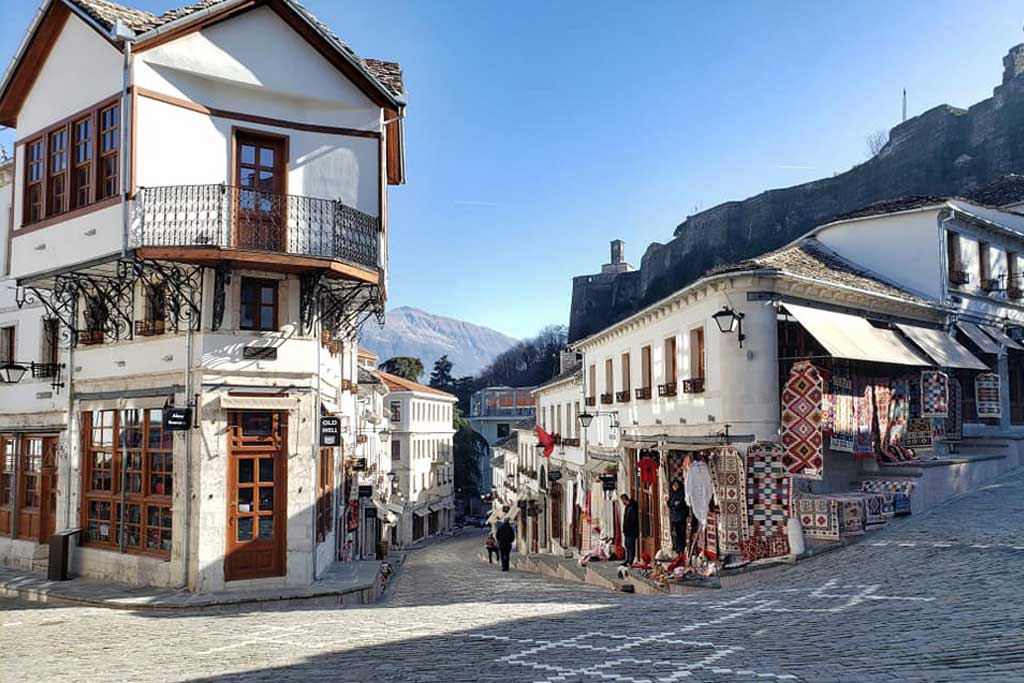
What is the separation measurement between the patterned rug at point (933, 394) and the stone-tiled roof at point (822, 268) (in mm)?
1874

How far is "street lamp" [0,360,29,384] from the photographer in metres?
17.6

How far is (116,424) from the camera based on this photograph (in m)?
15.8

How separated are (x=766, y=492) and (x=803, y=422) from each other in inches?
61.0

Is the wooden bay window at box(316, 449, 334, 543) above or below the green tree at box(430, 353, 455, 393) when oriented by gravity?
below

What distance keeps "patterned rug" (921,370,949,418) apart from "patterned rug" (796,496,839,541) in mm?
5494

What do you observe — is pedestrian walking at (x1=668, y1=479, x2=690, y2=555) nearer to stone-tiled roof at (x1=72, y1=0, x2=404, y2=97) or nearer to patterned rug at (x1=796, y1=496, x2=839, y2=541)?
patterned rug at (x1=796, y1=496, x2=839, y2=541)

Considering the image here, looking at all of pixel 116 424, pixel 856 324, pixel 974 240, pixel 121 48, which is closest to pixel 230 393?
pixel 116 424

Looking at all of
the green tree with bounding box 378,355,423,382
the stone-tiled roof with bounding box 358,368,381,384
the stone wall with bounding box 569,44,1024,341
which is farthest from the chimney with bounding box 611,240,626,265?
the stone-tiled roof with bounding box 358,368,381,384

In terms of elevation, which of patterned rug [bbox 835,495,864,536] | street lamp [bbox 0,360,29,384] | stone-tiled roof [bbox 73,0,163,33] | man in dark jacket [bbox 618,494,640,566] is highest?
stone-tiled roof [bbox 73,0,163,33]

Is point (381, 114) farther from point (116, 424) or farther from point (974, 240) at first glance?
point (974, 240)

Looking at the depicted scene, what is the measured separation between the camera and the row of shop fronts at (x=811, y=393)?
16031 mm

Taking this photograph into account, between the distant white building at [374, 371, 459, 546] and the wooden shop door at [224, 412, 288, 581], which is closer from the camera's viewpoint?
the wooden shop door at [224, 412, 288, 581]

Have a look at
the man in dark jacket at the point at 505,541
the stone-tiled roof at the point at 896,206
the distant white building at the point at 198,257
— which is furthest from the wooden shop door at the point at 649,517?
the stone-tiled roof at the point at 896,206

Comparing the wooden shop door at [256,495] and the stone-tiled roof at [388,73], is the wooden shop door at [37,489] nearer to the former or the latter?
the wooden shop door at [256,495]
